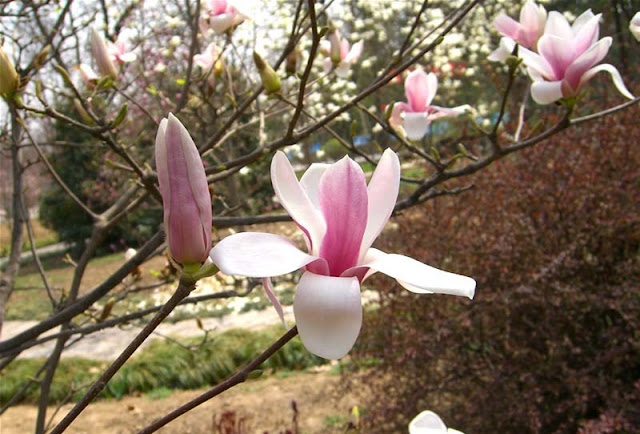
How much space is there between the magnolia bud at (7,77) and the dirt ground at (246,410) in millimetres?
3232

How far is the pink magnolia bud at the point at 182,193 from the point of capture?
513 millimetres

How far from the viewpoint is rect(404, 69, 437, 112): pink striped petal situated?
154 cm

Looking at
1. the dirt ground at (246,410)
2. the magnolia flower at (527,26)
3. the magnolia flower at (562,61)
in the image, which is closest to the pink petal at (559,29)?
the magnolia flower at (562,61)

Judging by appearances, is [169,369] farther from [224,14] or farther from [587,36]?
[587,36]

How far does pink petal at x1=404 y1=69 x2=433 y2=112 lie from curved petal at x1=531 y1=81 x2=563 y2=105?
0.39 metres

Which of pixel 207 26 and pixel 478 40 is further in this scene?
pixel 478 40

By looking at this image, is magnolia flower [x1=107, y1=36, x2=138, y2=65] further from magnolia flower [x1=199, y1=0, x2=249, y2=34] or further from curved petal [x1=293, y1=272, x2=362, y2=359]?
curved petal [x1=293, y1=272, x2=362, y2=359]

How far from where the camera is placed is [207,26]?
1800 mm

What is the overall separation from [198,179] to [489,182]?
10.6 feet

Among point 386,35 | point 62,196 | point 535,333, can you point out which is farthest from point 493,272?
point 62,196

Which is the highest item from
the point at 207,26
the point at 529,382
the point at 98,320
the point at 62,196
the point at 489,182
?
the point at 207,26

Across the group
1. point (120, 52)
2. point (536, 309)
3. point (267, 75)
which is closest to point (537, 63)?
point (267, 75)

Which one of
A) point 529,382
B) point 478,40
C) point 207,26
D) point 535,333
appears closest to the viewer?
point 207,26

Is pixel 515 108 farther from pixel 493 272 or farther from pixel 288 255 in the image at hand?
pixel 288 255
